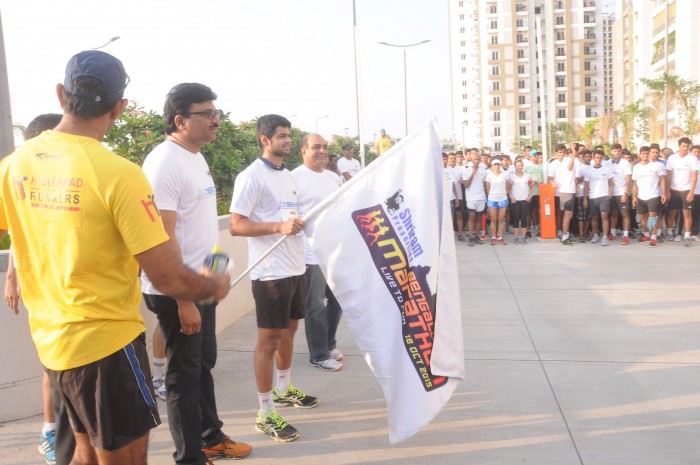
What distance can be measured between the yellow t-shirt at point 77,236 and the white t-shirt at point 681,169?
41.4 ft

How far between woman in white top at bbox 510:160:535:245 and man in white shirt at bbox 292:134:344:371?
894 centimetres

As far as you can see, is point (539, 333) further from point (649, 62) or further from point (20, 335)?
point (649, 62)

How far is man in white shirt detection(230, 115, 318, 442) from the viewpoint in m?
4.09

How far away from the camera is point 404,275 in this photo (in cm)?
343

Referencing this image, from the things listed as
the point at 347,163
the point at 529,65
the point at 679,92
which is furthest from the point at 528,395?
the point at 529,65

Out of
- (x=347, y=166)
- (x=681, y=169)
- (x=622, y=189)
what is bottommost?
(x=622, y=189)

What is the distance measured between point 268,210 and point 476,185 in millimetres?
10684

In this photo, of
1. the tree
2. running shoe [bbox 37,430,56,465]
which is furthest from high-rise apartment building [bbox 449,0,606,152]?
running shoe [bbox 37,430,56,465]

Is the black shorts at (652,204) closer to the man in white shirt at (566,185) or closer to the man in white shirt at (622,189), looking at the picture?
the man in white shirt at (622,189)

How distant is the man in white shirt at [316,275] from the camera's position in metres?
5.25

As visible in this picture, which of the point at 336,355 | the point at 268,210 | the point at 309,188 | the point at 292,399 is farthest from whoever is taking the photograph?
the point at 336,355

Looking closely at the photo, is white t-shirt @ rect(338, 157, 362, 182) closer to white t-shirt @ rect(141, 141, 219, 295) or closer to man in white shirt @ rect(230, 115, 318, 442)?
man in white shirt @ rect(230, 115, 318, 442)

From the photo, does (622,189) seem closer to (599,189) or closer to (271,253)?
(599,189)

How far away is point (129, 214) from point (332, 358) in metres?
3.79
